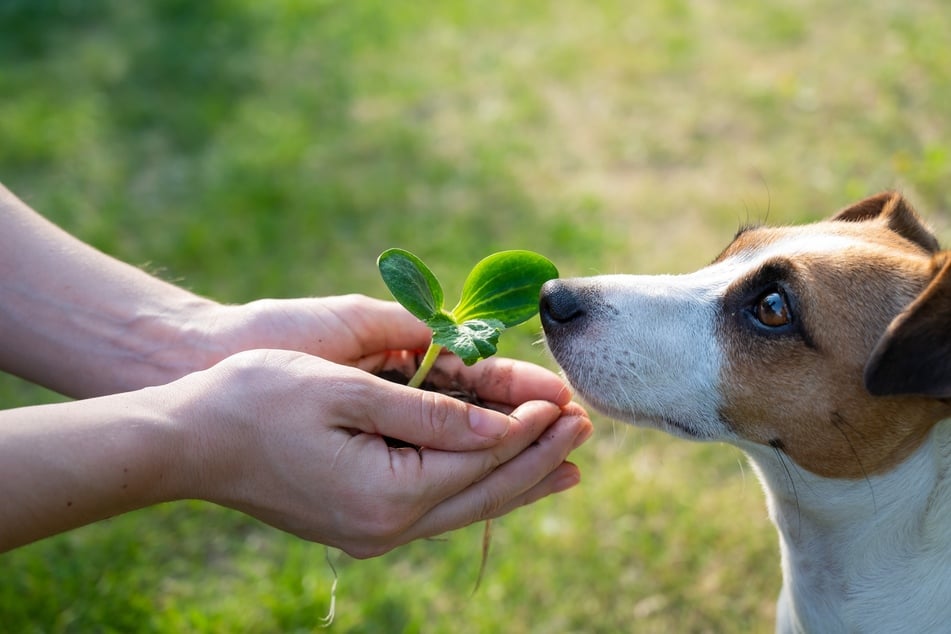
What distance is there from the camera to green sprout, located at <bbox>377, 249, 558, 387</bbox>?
2566mm

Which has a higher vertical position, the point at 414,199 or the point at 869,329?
the point at 869,329

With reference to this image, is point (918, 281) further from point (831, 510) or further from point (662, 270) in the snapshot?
point (662, 270)

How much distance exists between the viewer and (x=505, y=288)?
275 cm

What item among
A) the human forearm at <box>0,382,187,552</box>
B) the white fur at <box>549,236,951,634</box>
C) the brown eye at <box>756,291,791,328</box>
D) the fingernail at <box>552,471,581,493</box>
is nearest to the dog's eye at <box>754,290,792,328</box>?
the brown eye at <box>756,291,791,328</box>

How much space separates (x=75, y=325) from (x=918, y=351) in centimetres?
240

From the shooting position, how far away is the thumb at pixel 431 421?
7.92 ft

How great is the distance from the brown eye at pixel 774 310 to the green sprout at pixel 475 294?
604 mm

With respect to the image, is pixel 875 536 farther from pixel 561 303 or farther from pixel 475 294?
pixel 475 294

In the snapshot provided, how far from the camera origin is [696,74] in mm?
6953

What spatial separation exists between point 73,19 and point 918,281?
7481 mm

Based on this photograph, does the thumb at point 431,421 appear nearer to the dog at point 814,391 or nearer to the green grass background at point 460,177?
the dog at point 814,391

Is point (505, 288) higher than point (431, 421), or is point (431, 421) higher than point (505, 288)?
point (505, 288)

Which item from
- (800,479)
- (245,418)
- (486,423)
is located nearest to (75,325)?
(245,418)

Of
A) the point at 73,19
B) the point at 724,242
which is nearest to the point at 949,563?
the point at 724,242
